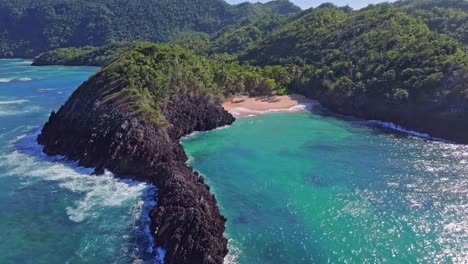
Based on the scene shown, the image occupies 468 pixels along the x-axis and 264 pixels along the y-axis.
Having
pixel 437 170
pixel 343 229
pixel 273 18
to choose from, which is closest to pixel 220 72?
pixel 437 170

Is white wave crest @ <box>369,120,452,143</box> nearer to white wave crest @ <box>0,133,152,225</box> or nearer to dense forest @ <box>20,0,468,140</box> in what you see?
dense forest @ <box>20,0,468,140</box>

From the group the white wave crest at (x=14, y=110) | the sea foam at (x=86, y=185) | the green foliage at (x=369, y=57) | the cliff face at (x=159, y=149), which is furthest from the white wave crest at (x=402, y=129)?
the white wave crest at (x=14, y=110)

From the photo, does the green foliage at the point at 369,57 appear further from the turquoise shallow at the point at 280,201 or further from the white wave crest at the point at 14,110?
the white wave crest at the point at 14,110

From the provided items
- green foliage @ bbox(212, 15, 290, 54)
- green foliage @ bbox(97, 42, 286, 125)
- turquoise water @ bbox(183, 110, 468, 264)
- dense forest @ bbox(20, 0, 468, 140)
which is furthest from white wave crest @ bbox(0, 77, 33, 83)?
turquoise water @ bbox(183, 110, 468, 264)

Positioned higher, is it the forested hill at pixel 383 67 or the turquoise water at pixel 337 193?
the forested hill at pixel 383 67

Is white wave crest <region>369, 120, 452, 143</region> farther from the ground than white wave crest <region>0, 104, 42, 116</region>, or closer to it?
closer to it
